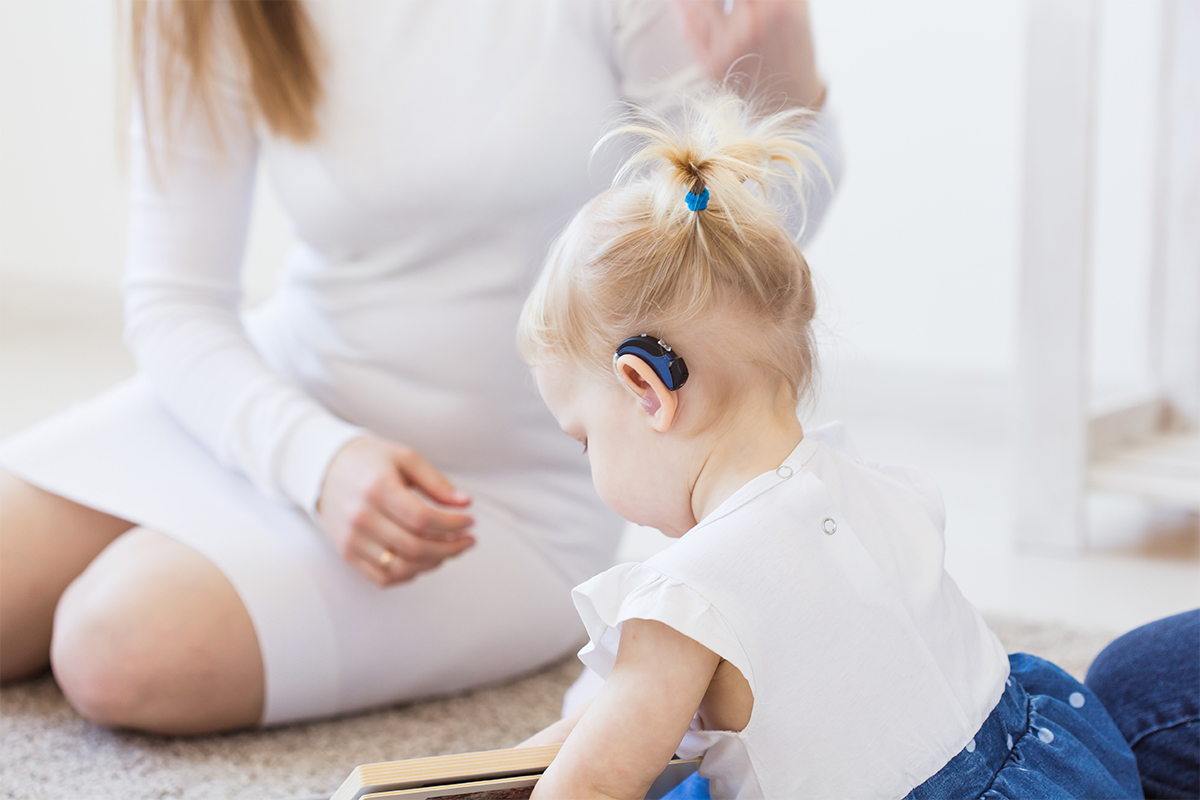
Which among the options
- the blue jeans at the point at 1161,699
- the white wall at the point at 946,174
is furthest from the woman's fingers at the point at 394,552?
the white wall at the point at 946,174

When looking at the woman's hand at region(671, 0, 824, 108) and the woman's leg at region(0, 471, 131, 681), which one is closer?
the woman's hand at region(671, 0, 824, 108)

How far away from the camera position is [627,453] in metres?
0.58

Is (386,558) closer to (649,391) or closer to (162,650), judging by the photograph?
(162,650)

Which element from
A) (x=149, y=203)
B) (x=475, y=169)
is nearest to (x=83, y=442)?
(x=149, y=203)

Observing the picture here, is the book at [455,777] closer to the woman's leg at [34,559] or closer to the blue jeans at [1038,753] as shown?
the blue jeans at [1038,753]

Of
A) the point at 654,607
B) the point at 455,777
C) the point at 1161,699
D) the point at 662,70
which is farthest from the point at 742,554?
the point at 662,70

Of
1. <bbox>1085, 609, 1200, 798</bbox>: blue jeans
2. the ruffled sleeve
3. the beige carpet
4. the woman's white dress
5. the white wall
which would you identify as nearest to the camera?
the ruffled sleeve

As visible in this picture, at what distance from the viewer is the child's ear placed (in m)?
0.53

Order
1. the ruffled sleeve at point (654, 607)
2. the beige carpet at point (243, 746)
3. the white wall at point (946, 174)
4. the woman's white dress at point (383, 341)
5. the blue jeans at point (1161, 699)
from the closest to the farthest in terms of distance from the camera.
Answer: the ruffled sleeve at point (654, 607) < the blue jeans at point (1161, 699) < the beige carpet at point (243, 746) < the woman's white dress at point (383, 341) < the white wall at point (946, 174)

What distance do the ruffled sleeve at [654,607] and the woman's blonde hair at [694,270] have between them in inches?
4.2

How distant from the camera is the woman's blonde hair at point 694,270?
0.55m

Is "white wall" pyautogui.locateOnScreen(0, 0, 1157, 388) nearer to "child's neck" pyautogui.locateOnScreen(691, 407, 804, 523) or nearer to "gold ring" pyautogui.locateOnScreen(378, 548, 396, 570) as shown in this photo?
"gold ring" pyautogui.locateOnScreen(378, 548, 396, 570)

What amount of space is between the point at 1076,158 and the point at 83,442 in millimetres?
1175

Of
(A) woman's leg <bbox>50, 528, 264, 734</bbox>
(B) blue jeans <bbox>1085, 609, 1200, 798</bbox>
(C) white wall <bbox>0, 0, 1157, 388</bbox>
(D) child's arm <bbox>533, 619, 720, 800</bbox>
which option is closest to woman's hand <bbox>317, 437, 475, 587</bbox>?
(A) woman's leg <bbox>50, 528, 264, 734</bbox>
